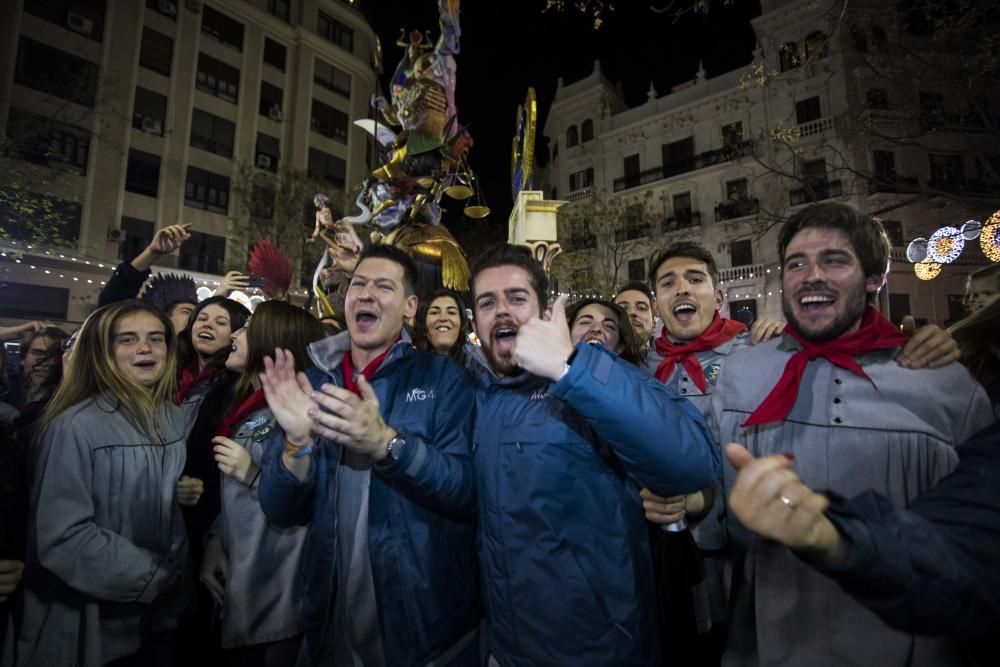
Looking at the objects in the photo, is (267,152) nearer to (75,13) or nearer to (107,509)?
Result: (75,13)

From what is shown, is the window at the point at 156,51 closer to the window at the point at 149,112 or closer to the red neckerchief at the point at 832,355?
the window at the point at 149,112

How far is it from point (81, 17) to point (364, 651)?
3221 cm

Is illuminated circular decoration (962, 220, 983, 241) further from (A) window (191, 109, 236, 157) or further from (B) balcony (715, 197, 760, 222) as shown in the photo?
(A) window (191, 109, 236, 157)

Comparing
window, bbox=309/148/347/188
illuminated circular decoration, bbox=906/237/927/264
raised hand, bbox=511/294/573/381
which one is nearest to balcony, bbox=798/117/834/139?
illuminated circular decoration, bbox=906/237/927/264

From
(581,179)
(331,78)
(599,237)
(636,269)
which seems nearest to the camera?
(636,269)

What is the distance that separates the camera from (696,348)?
335 centimetres

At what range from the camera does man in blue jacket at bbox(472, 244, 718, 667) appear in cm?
168

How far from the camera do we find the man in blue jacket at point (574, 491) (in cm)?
168

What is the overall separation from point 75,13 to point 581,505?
32.5m

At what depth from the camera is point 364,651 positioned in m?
2.10

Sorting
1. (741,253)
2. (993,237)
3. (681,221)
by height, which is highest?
(681,221)

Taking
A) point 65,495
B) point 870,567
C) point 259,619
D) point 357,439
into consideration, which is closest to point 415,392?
point 357,439

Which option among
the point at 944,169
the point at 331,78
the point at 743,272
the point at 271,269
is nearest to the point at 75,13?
the point at 331,78

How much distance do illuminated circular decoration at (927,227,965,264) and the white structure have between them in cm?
1015
